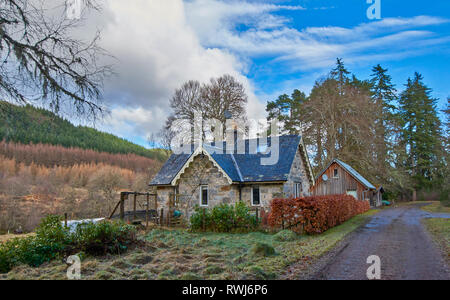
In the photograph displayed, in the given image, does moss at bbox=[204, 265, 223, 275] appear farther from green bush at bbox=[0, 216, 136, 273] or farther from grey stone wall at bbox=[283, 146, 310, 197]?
grey stone wall at bbox=[283, 146, 310, 197]

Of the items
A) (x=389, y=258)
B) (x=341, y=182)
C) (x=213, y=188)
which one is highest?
(x=341, y=182)

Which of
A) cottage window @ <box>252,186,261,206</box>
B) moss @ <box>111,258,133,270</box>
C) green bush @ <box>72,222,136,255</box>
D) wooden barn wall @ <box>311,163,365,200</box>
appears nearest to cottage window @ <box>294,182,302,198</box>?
cottage window @ <box>252,186,261,206</box>

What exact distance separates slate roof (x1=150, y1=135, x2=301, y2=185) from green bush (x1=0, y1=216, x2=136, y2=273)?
10393mm

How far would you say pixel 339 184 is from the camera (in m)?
34.9

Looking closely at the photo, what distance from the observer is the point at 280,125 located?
44.2 m

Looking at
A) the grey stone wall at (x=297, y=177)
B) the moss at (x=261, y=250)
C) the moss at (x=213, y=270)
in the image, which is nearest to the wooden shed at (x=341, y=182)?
the grey stone wall at (x=297, y=177)

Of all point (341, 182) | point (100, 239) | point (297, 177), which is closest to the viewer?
point (100, 239)

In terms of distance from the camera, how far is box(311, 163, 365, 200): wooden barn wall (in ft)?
113

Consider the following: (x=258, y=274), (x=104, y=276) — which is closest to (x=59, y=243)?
(x=104, y=276)

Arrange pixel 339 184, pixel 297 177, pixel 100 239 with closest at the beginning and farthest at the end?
1. pixel 100 239
2. pixel 297 177
3. pixel 339 184

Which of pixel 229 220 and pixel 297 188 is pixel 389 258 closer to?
pixel 229 220

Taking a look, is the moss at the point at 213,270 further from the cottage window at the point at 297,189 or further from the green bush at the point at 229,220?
the cottage window at the point at 297,189

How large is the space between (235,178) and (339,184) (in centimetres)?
1876

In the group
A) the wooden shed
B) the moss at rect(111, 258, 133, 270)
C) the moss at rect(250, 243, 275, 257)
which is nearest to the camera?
the moss at rect(111, 258, 133, 270)
